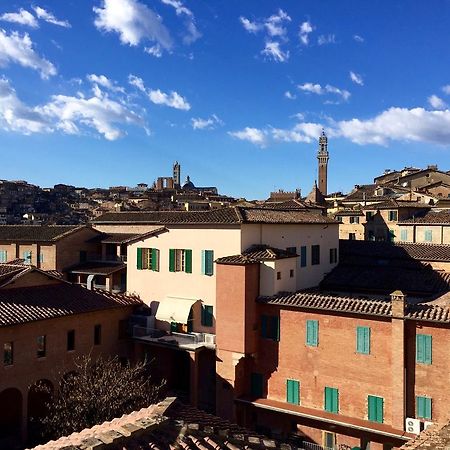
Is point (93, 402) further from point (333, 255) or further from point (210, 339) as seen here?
point (333, 255)

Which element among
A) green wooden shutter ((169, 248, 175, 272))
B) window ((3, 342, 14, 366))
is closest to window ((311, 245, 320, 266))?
green wooden shutter ((169, 248, 175, 272))

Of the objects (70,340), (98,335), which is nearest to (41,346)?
(70,340)

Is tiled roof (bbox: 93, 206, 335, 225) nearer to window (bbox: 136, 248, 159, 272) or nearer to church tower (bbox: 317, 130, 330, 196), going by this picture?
window (bbox: 136, 248, 159, 272)

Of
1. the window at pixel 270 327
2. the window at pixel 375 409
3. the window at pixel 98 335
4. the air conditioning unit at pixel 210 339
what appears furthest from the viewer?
the window at pixel 98 335

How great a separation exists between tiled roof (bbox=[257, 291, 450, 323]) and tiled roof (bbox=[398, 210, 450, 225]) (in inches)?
1057

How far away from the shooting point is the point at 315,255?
3350cm

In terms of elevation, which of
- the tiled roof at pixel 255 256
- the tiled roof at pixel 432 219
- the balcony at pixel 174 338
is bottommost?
the balcony at pixel 174 338

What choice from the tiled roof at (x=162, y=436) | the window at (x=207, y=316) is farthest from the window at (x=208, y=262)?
the tiled roof at (x=162, y=436)

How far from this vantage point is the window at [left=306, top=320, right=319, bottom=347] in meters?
24.4

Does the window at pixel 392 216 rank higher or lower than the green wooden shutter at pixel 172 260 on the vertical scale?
higher

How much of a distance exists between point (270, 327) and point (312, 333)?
7.92ft

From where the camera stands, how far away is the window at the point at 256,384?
26122mm

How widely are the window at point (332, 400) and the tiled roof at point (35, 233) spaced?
24.6 m

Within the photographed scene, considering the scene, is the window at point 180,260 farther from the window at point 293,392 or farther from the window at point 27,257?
the window at point 27,257
